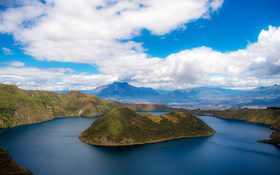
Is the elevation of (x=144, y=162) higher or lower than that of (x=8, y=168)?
lower

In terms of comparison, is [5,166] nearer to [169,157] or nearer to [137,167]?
[137,167]

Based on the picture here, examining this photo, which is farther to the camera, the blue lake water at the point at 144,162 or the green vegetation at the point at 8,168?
the blue lake water at the point at 144,162

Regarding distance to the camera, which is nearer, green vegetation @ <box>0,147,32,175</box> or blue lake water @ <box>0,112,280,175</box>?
green vegetation @ <box>0,147,32,175</box>

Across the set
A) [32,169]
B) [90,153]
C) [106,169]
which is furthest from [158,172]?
[32,169]

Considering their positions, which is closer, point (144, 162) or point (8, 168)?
point (8, 168)

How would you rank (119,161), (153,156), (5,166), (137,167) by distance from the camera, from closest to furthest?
(5,166)
(137,167)
(119,161)
(153,156)

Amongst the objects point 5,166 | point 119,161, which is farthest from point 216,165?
point 5,166

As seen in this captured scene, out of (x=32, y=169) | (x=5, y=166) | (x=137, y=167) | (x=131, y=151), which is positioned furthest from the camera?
(x=131, y=151)

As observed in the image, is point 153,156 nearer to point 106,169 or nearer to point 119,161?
point 119,161

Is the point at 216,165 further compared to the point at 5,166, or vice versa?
the point at 216,165
